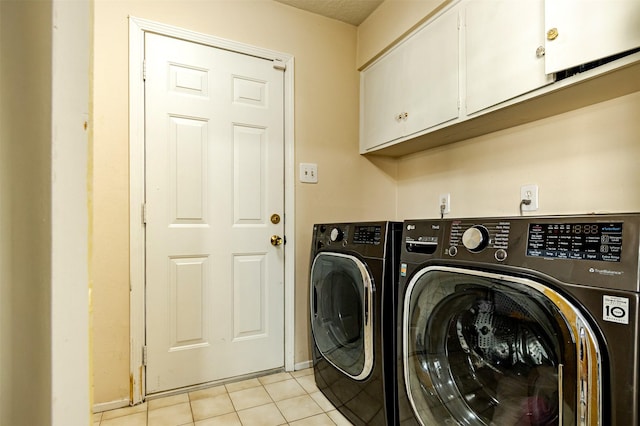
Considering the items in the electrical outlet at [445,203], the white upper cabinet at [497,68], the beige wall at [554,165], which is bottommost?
the electrical outlet at [445,203]

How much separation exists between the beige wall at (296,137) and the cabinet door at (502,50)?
3.09ft

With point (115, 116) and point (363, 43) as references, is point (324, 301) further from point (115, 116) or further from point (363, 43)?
point (363, 43)

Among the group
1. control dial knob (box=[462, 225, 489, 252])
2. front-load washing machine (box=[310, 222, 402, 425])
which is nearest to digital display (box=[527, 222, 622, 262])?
control dial knob (box=[462, 225, 489, 252])

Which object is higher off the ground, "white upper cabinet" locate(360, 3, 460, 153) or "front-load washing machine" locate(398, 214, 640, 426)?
"white upper cabinet" locate(360, 3, 460, 153)

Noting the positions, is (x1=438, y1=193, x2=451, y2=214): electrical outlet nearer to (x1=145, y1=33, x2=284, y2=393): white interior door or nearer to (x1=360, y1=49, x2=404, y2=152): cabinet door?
(x1=360, y1=49, x2=404, y2=152): cabinet door

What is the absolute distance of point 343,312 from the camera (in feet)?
5.43

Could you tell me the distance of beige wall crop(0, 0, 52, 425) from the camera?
1.29 ft

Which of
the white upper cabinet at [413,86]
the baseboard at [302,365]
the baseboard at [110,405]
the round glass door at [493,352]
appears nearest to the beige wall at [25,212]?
the round glass door at [493,352]

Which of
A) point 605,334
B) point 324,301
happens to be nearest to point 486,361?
point 605,334

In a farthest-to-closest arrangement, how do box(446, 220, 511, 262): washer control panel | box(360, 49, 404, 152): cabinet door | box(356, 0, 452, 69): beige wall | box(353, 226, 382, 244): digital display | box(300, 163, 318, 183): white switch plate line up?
box(300, 163, 318, 183): white switch plate, box(360, 49, 404, 152): cabinet door, box(356, 0, 452, 69): beige wall, box(353, 226, 382, 244): digital display, box(446, 220, 511, 262): washer control panel

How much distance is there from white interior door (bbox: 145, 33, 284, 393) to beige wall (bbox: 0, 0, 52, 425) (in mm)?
1352

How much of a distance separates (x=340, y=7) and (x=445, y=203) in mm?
1460

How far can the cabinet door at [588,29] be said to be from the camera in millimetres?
1037

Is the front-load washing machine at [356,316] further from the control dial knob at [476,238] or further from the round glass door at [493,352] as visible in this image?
the control dial knob at [476,238]
